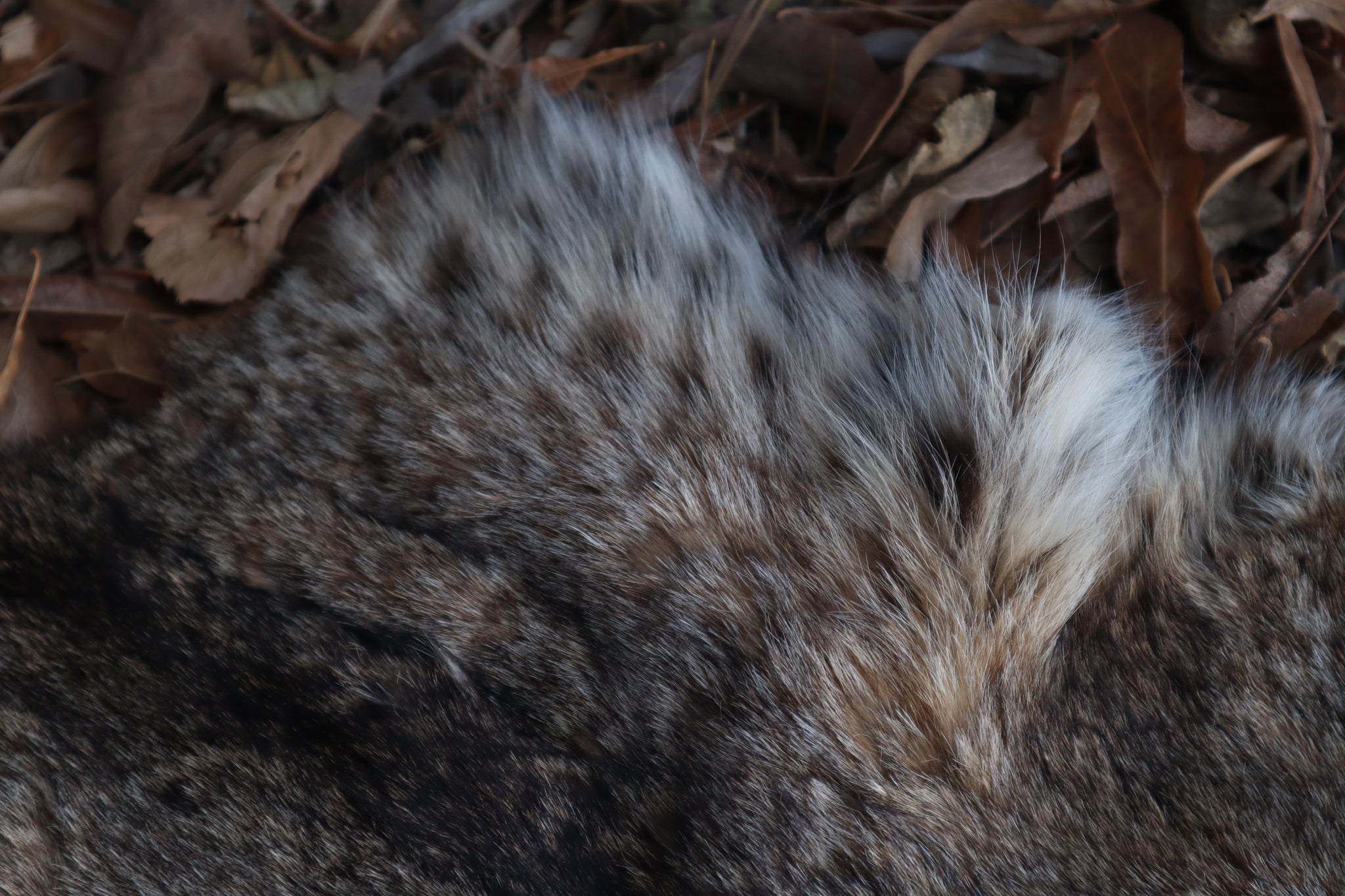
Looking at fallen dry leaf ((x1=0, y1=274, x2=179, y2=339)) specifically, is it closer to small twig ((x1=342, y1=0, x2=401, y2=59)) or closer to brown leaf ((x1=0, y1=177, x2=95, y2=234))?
brown leaf ((x1=0, y1=177, x2=95, y2=234))

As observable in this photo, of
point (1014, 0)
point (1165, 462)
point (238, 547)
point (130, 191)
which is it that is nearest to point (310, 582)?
point (238, 547)

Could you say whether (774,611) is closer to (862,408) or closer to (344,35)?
(862,408)

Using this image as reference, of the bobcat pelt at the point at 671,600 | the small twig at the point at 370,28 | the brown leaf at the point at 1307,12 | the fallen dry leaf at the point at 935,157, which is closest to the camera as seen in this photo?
the bobcat pelt at the point at 671,600

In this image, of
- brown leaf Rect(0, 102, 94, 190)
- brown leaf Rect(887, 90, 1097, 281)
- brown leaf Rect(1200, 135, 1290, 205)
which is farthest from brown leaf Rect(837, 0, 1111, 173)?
brown leaf Rect(0, 102, 94, 190)

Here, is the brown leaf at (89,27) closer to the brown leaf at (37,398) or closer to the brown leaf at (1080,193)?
the brown leaf at (37,398)

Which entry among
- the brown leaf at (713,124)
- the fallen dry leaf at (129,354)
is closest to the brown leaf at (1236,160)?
the brown leaf at (713,124)

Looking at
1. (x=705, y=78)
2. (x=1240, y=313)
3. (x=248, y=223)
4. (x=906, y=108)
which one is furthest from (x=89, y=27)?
(x=1240, y=313)
